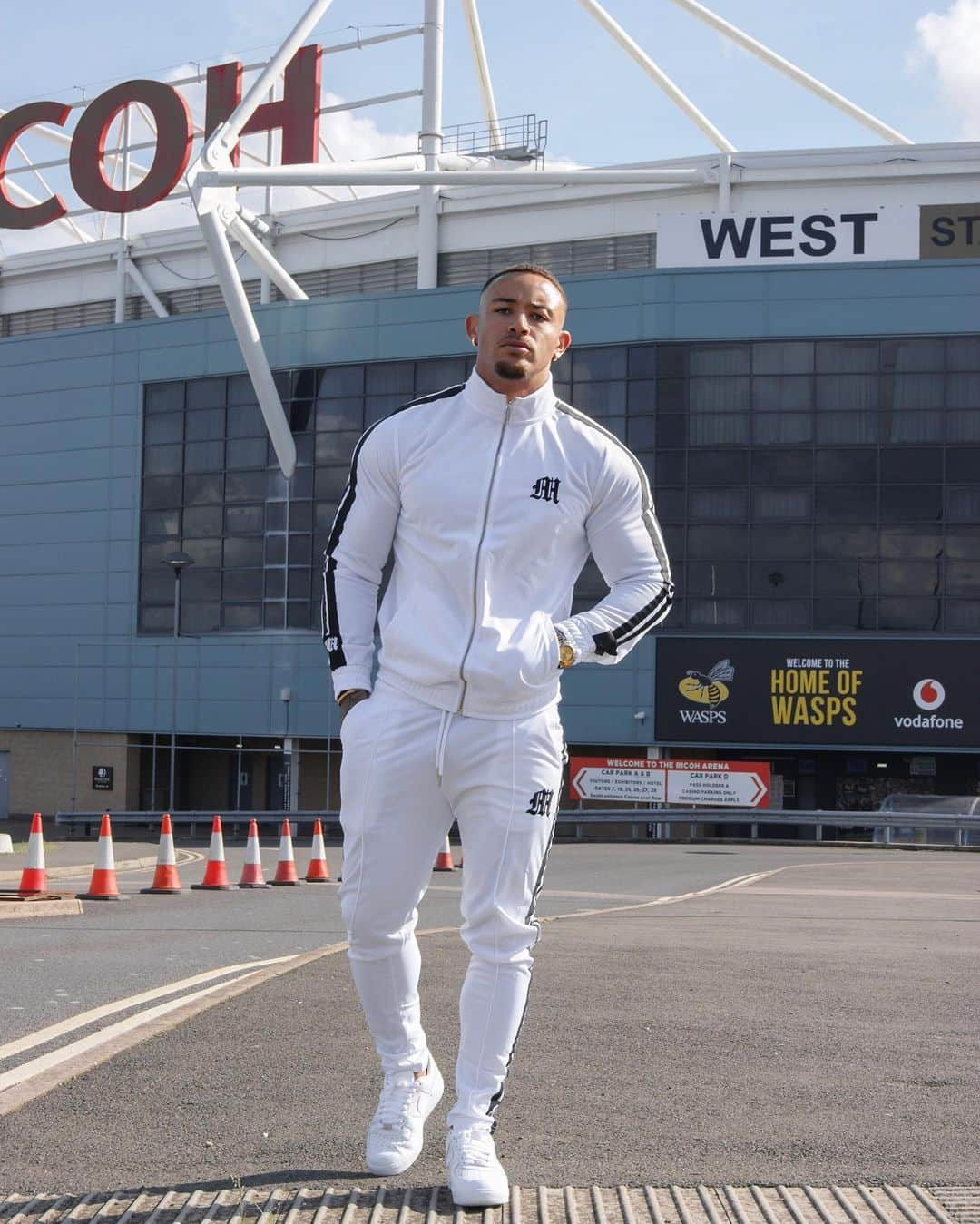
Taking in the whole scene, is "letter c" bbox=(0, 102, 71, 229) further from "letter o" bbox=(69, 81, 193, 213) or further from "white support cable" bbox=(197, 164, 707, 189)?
"white support cable" bbox=(197, 164, 707, 189)

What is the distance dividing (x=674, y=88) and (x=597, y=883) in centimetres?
3222

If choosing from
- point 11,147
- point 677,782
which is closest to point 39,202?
point 11,147

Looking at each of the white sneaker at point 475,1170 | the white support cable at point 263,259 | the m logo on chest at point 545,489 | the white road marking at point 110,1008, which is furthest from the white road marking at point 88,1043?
the white support cable at point 263,259

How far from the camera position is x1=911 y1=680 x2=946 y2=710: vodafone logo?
40344 mm

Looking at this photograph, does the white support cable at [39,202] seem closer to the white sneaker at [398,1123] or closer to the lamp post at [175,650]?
the lamp post at [175,650]

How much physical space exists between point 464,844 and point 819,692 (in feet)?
123

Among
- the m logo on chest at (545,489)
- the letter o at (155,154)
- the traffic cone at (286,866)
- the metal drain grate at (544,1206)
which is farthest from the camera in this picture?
the letter o at (155,154)

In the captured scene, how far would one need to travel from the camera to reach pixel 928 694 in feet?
133

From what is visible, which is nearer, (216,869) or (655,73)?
(216,869)

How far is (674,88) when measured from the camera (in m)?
Answer: 46.0

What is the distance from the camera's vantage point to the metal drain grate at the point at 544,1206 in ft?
11.5

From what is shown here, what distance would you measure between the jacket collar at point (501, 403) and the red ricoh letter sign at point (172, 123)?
41102 mm

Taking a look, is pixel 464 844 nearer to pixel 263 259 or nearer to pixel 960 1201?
pixel 960 1201

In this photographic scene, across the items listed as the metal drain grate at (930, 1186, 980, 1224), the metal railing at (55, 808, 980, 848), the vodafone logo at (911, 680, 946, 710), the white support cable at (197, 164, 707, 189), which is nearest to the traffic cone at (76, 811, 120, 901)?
the metal drain grate at (930, 1186, 980, 1224)
